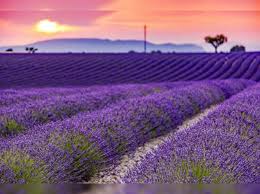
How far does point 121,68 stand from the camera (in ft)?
99.2

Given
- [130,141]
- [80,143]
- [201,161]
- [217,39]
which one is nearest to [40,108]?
[130,141]

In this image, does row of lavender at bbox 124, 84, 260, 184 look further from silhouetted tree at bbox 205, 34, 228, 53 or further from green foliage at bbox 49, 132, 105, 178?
silhouetted tree at bbox 205, 34, 228, 53

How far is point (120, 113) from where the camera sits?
7055 millimetres

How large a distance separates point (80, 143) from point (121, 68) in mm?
25340

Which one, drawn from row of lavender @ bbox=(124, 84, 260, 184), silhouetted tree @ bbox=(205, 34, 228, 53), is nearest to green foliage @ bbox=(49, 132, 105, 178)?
row of lavender @ bbox=(124, 84, 260, 184)

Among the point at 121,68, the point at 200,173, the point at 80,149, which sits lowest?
the point at 121,68

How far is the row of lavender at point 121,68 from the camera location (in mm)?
26156

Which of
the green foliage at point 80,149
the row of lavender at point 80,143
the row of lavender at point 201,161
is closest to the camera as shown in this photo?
the row of lavender at point 201,161

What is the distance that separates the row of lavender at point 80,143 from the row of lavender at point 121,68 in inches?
638

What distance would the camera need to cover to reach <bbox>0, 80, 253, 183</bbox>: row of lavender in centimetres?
369

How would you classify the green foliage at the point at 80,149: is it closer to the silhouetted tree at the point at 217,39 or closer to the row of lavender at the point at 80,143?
the row of lavender at the point at 80,143

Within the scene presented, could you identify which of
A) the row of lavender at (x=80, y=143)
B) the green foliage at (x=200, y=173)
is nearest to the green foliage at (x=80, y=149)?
the row of lavender at (x=80, y=143)

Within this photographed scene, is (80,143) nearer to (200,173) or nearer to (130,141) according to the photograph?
(130,141)

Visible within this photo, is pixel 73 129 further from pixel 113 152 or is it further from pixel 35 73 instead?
pixel 35 73
